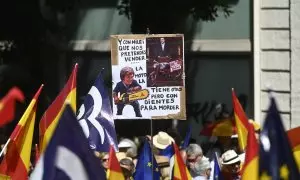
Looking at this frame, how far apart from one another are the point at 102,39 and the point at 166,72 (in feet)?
18.9

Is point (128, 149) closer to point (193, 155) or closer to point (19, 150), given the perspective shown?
point (193, 155)

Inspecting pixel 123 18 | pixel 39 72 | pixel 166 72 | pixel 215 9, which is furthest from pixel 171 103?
pixel 39 72

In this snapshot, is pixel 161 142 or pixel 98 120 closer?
pixel 98 120

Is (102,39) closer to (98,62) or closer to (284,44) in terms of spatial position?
(98,62)

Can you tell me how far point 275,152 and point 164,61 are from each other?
3206 mm

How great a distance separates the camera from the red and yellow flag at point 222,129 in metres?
10.7

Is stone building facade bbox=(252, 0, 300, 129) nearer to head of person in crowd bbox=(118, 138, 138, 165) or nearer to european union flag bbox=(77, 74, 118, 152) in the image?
head of person in crowd bbox=(118, 138, 138, 165)

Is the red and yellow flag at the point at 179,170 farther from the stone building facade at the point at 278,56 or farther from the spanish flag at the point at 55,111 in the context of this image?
the stone building facade at the point at 278,56

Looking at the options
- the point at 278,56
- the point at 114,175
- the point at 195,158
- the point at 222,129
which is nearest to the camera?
the point at 114,175

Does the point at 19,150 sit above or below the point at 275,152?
below

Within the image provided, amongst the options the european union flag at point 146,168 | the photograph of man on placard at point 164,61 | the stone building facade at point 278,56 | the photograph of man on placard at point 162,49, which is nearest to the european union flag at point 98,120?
the european union flag at point 146,168

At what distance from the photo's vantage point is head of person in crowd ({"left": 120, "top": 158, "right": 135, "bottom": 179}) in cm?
916

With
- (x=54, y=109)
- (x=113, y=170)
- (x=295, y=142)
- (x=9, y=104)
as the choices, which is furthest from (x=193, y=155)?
(x=9, y=104)

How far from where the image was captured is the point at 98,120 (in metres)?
9.26
